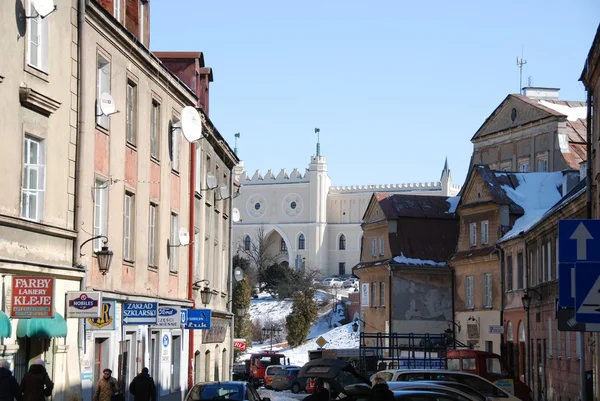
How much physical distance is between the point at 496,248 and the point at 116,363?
27182 mm

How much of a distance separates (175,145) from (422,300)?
31628mm

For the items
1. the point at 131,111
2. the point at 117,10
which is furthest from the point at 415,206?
the point at 117,10

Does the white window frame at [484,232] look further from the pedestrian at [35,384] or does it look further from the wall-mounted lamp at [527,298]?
the pedestrian at [35,384]

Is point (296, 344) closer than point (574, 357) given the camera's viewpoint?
No

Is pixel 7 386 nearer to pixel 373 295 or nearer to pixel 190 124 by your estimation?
pixel 190 124

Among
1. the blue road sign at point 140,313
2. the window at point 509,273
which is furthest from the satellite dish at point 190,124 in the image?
the window at point 509,273

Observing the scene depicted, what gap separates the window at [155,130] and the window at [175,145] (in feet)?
5.18

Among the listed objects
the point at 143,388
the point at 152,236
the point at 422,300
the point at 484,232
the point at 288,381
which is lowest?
the point at 288,381

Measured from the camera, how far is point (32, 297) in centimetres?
1875

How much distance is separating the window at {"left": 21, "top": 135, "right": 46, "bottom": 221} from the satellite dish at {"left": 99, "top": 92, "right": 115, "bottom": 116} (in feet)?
8.13

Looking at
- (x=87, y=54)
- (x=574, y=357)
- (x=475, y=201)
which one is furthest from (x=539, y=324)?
(x=87, y=54)

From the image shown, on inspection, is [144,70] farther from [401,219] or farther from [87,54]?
[401,219]

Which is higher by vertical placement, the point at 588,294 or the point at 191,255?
the point at 191,255

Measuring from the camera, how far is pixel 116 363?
84.7 ft
